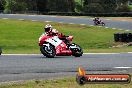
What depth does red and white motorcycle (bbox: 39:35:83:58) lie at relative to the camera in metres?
15.8

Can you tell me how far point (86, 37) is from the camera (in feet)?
118

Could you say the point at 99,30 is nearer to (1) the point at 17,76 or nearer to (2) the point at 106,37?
(2) the point at 106,37

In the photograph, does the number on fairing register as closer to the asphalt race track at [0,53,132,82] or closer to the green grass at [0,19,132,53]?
the asphalt race track at [0,53,132,82]

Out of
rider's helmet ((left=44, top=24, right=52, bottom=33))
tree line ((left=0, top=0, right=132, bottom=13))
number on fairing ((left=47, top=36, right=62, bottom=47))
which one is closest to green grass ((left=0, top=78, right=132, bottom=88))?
rider's helmet ((left=44, top=24, right=52, bottom=33))

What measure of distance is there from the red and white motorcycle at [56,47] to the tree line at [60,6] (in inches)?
2374

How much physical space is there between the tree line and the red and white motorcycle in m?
60.3

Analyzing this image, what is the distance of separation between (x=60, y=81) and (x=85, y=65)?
3.54 meters

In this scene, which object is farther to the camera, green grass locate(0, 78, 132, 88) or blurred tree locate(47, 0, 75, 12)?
blurred tree locate(47, 0, 75, 12)

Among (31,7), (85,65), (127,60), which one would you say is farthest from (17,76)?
(31,7)

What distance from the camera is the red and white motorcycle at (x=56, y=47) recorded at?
15.8 m

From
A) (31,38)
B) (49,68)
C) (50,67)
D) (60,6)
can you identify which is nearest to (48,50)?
(50,67)

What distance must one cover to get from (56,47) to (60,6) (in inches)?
2654

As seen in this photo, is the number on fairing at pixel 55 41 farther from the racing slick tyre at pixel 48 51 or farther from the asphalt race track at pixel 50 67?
the asphalt race track at pixel 50 67

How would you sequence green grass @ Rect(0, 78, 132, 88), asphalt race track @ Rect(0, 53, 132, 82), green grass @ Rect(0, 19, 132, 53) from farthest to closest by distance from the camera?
green grass @ Rect(0, 19, 132, 53)
asphalt race track @ Rect(0, 53, 132, 82)
green grass @ Rect(0, 78, 132, 88)
